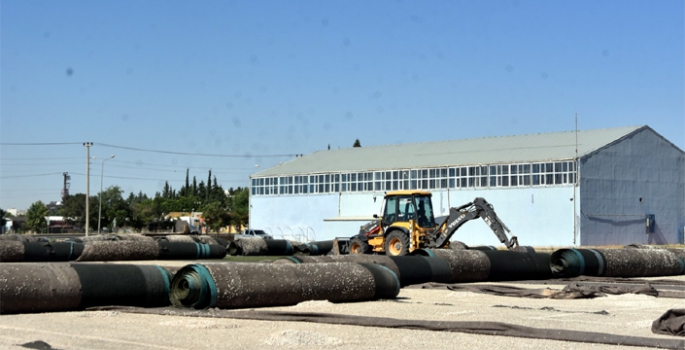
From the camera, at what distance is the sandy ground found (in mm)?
10336

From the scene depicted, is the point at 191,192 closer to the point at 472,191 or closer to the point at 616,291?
the point at 472,191

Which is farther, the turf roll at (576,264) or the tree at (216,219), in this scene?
the tree at (216,219)

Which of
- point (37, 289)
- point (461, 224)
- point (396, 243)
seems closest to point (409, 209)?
point (396, 243)

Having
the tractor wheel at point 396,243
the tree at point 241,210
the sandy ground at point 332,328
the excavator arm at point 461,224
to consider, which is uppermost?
the tree at point 241,210

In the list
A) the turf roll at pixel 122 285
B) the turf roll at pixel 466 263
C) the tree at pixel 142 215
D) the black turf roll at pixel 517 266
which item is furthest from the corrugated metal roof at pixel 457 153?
the turf roll at pixel 122 285

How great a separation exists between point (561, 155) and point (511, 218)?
521 cm

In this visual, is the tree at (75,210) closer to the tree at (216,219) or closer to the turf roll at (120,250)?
the tree at (216,219)

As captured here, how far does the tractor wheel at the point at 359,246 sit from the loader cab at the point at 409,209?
48.9 inches

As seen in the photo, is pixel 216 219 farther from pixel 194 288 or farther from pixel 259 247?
pixel 194 288

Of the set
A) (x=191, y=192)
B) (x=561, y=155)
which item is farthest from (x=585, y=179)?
(x=191, y=192)

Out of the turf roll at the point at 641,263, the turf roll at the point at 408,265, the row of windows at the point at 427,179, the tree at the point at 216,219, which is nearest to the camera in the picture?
the turf roll at the point at 408,265

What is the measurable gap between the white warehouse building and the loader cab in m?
24.3

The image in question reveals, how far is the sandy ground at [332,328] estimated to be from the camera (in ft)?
33.9

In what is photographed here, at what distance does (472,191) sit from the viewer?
60.7 metres
